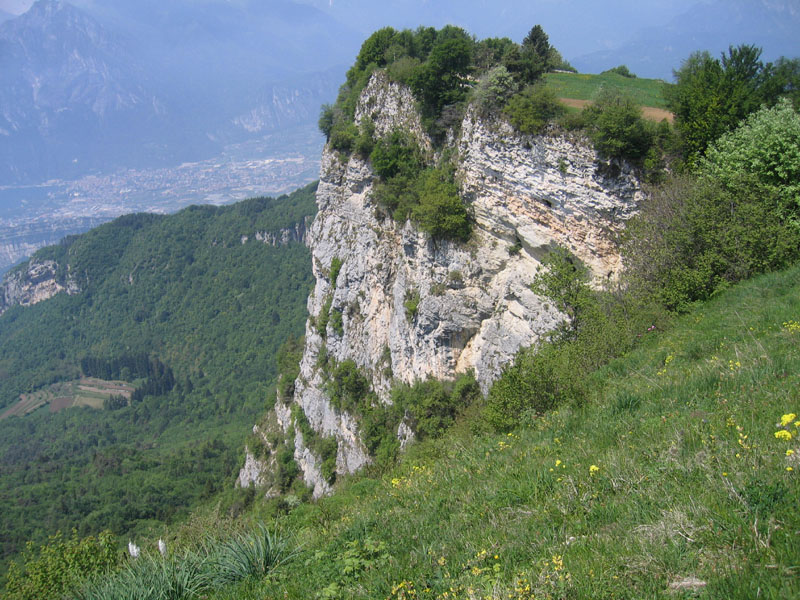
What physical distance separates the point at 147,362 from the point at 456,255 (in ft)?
355

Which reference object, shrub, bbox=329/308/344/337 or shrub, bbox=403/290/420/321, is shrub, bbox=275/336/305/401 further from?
shrub, bbox=403/290/420/321

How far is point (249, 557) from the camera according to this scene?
223 inches

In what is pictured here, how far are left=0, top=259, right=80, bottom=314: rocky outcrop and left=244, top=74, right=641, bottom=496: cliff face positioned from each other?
5207 inches

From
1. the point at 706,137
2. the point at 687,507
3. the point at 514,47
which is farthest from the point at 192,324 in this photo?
the point at 687,507

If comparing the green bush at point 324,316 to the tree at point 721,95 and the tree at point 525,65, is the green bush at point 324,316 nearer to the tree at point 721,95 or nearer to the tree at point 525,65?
the tree at point 525,65

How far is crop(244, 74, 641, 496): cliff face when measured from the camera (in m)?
21.0

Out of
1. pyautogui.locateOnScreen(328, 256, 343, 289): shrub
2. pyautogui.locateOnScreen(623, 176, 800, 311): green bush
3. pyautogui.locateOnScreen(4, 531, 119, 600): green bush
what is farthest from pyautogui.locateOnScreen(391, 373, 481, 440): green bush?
pyautogui.locateOnScreen(4, 531, 119, 600): green bush

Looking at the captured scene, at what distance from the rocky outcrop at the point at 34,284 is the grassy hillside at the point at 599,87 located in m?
148

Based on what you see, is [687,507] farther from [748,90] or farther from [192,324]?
[192,324]

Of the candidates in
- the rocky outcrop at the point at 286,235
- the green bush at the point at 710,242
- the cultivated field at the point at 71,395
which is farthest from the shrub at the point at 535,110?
the cultivated field at the point at 71,395

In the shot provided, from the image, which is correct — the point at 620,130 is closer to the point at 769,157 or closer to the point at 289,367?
the point at 769,157

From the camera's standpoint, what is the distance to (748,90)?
59.9 feet

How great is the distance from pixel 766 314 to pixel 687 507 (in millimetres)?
8530

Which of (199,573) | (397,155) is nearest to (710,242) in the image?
(199,573)
